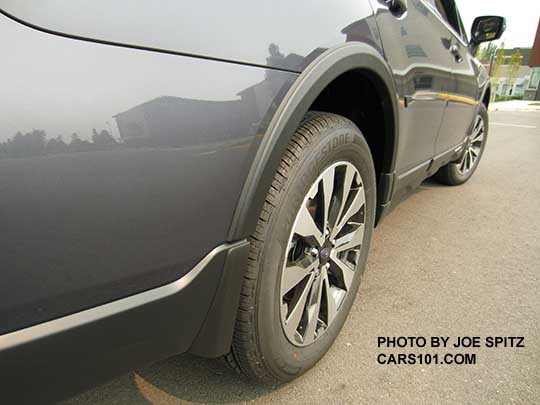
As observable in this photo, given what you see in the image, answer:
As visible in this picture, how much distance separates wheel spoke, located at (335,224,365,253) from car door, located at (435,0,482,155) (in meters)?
1.14

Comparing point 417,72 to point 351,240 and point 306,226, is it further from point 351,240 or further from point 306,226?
point 306,226

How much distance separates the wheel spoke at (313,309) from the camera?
1.37 metres

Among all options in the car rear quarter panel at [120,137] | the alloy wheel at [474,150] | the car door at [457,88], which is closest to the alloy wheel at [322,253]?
the car rear quarter panel at [120,137]

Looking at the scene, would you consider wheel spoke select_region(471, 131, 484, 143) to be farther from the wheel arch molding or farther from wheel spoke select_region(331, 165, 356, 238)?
the wheel arch molding

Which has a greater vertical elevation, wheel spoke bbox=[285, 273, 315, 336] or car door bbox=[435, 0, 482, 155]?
car door bbox=[435, 0, 482, 155]

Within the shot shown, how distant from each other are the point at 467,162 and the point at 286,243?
3620 mm

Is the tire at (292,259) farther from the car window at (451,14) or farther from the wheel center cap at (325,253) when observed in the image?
the car window at (451,14)

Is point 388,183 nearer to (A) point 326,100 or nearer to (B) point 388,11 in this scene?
(A) point 326,100

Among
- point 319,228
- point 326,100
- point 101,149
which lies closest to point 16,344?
point 101,149

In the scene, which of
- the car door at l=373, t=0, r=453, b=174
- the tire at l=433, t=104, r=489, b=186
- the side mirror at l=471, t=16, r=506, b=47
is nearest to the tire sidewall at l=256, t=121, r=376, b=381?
the car door at l=373, t=0, r=453, b=174

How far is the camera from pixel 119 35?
70 cm

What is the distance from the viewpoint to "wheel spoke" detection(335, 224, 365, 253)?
1.49 m

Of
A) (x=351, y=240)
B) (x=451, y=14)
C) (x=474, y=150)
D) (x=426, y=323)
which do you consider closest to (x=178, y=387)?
(x=351, y=240)

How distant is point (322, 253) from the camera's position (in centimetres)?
137
